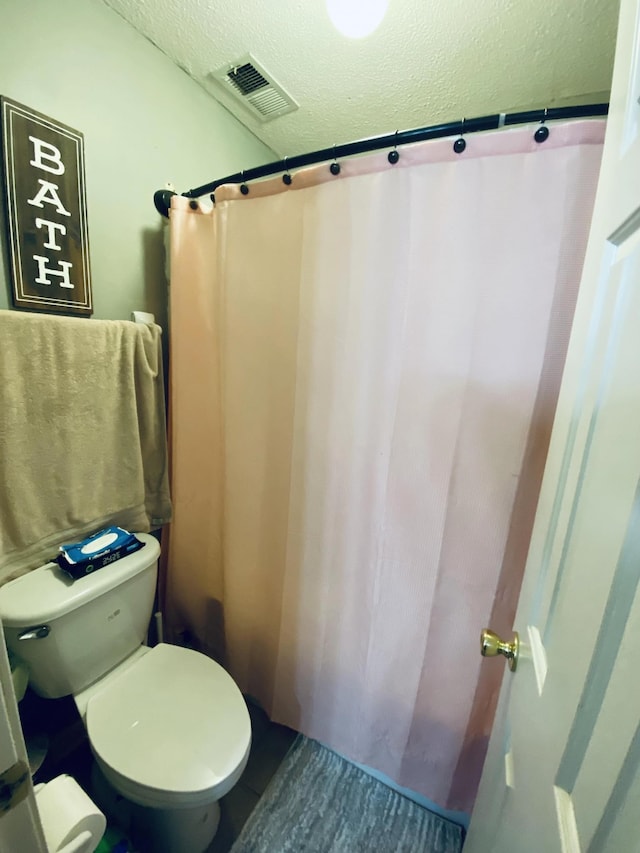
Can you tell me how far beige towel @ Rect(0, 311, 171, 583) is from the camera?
0.87 meters

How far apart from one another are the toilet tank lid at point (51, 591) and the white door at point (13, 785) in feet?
1.71

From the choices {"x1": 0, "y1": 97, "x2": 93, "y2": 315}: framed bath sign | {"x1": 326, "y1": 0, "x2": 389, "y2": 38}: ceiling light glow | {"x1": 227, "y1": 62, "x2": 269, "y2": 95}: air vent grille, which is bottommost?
{"x1": 0, "y1": 97, "x2": 93, "y2": 315}: framed bath sign

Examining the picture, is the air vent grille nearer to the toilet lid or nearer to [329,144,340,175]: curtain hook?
[329,144,340,175]: curtain hook

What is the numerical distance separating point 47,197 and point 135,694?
1411mm

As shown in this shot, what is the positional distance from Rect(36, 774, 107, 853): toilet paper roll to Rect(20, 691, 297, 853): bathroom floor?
59 centimetres

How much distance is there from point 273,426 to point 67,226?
2.69 feet

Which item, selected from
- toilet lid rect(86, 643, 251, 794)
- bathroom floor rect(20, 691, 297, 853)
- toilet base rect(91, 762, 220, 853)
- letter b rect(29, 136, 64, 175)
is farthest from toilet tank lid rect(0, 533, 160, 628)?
letter b rect(29, 136, 64, 175)

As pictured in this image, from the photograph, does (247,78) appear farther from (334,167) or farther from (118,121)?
(334,167)

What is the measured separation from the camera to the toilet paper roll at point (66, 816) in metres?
0.58

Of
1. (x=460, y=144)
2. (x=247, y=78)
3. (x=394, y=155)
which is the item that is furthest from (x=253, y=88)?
(x=460, y=144)

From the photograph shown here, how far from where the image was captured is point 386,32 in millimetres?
960

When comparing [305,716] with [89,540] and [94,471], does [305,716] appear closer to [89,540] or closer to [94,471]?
[89,540]

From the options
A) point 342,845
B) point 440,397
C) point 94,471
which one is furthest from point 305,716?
point 440,397

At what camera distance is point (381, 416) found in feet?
3.04
